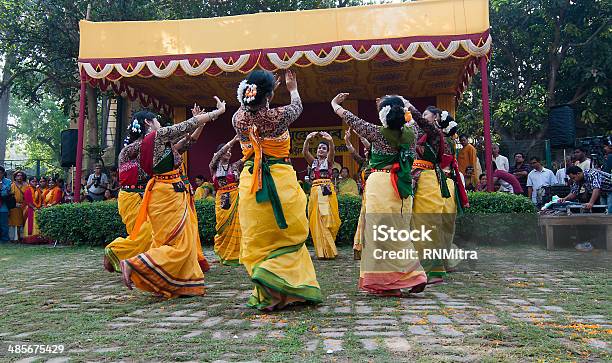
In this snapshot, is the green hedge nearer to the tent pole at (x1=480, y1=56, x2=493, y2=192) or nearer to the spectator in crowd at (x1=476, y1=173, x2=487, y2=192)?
the tent pole at (x1=480, y1=56, x2=493, y2=192)

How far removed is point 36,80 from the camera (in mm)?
15930

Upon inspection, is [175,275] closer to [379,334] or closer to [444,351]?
[379,334]

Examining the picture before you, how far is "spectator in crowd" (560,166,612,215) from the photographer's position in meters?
8.06

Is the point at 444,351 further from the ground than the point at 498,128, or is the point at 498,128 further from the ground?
the point at 498,128

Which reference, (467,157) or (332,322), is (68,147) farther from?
(332,322)

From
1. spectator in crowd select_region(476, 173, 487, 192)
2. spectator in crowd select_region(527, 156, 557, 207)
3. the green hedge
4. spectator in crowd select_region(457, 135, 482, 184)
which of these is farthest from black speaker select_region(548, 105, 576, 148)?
the green hedge

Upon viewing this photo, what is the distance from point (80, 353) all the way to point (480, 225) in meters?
7.05

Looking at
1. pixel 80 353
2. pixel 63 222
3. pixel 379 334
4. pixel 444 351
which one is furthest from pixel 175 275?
pixel 63 222

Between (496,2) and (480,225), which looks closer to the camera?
(480,225)

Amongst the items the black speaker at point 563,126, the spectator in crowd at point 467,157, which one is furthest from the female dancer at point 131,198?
the black speaker at point 563,126

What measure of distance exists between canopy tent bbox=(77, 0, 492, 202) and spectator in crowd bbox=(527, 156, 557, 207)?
2.24 m

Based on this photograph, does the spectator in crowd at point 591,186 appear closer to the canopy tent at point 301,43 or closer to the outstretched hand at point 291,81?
the canopy tent at point 301,43

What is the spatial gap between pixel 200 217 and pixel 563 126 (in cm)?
838

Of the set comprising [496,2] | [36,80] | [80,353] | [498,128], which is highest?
[496,2]
